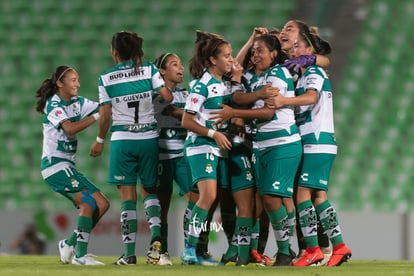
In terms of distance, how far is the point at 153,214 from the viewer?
26.9 ft

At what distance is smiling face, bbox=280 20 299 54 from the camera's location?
7.91 m

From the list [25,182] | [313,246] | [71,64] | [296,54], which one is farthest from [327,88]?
[71,64]

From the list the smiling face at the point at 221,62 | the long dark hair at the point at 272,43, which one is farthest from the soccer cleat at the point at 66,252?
the long dark hair at the point at 272,43

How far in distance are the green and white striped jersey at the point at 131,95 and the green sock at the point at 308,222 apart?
4.29 feet

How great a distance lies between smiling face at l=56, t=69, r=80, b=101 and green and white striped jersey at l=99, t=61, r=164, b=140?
54 cm

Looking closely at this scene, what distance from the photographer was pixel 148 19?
1644 cm

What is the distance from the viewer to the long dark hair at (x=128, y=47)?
7.93m

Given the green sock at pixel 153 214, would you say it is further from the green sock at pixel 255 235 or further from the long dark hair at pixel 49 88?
the long dark hair at pixel 49 88

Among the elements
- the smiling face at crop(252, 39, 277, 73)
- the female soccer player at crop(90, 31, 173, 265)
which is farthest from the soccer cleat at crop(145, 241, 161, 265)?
the smiling face at crop(252, 39, 277, 73)

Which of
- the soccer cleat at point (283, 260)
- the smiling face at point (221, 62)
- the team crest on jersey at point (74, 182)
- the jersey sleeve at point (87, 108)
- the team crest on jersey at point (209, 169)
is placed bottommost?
the soccer cleat at point (283, 260)

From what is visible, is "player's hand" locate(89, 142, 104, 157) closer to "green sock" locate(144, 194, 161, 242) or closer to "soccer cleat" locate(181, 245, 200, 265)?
"green sock" locate(144, 194, 161, 242)

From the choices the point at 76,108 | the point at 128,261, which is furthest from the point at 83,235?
the point at 76,108

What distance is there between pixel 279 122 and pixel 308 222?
2.42 feet

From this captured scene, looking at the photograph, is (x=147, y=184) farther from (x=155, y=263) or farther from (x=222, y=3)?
(x=222, y=3)
